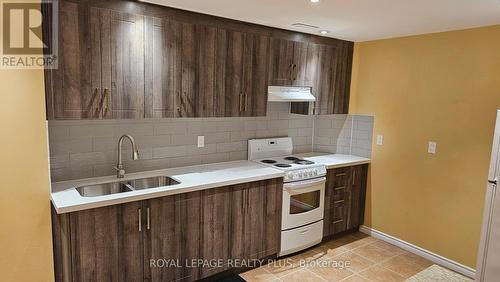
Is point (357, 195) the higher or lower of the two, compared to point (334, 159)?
lower

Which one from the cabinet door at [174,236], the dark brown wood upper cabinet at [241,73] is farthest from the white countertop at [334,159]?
the cabinet door at [174,236]

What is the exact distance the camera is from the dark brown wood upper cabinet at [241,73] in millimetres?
3055

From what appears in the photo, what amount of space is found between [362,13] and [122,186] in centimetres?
242

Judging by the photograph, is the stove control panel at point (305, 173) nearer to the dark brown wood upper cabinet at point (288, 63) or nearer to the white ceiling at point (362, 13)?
the dark brown wood upper cabinet at point (288, 63)

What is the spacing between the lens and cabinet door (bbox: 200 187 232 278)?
2.83 m

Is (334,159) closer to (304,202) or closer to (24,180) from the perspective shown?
(304,202)

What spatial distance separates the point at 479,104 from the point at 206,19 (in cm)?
256

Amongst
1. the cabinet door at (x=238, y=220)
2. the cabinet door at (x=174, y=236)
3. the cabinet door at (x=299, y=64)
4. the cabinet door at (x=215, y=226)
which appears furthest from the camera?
the cabinet door at (x=299, y=64)

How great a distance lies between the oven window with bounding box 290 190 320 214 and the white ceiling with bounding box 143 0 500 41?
169 cm

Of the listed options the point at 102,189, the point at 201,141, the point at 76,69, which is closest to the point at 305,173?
the point at 201,141

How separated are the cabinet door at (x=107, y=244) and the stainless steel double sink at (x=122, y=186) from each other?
0.36 meters

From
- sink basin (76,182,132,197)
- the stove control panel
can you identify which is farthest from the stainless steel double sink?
the stove control panel

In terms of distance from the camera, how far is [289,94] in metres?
3.52

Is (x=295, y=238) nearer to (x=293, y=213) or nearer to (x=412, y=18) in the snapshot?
(x=293, y=213)
